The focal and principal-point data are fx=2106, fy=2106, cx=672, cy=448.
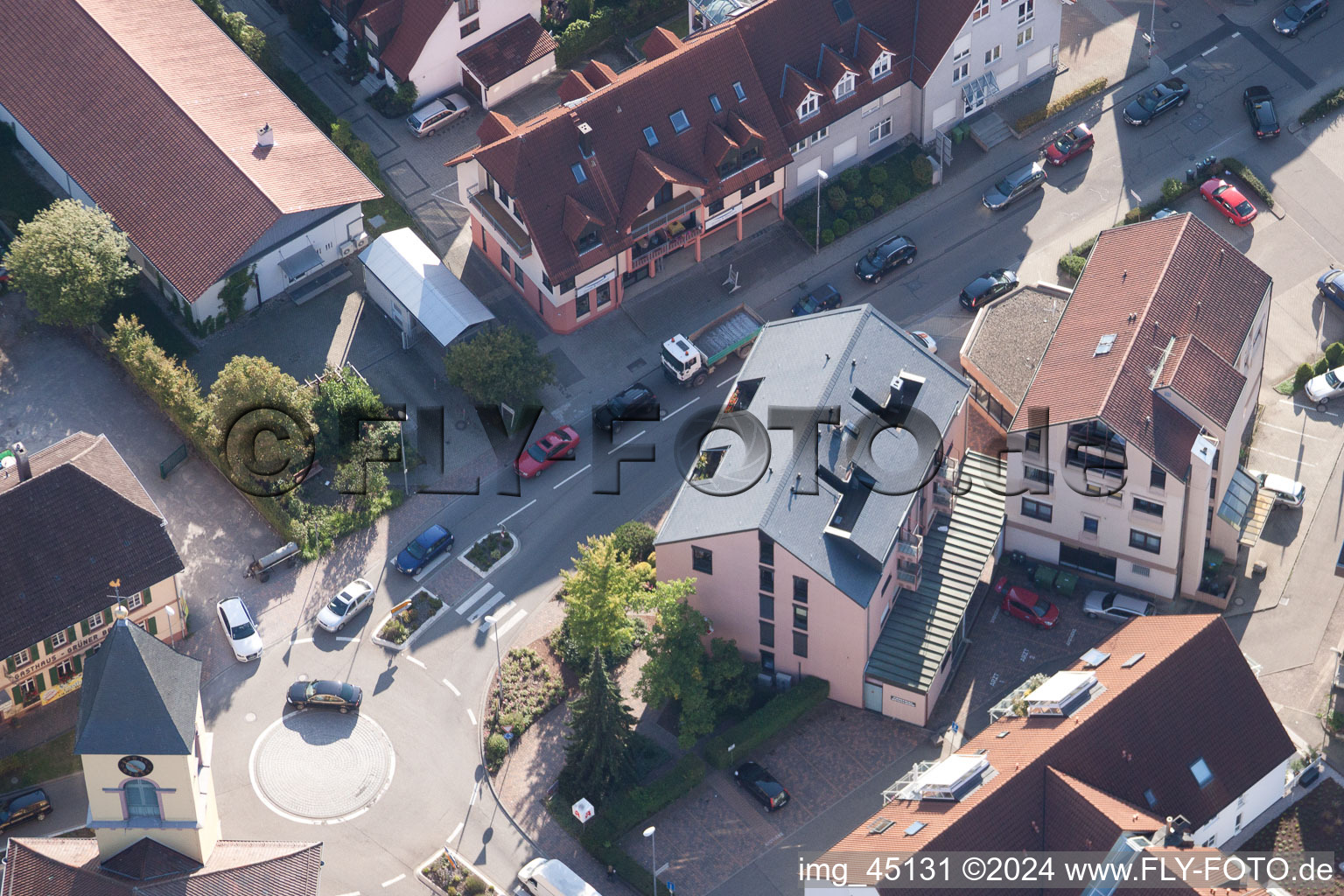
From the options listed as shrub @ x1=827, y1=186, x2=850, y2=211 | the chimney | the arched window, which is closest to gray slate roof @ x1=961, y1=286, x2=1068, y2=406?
shrub @ x1=827, y1=186, x2=850, y2=211

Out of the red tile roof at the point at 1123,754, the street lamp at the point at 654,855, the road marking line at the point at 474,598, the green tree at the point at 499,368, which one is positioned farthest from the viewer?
the green tree at the point at 499,368

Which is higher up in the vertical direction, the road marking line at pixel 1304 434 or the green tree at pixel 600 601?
the green tree at pixel 600 601

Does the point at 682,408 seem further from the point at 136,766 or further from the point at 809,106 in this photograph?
the point at 136,766

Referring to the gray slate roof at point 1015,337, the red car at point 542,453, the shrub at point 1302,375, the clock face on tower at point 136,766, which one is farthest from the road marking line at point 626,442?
the shrub at point 1302,375

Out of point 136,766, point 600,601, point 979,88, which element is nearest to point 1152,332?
point 979,88

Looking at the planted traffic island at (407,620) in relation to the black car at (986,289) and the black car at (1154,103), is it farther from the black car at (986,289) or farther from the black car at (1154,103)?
the black car at (1154,103)

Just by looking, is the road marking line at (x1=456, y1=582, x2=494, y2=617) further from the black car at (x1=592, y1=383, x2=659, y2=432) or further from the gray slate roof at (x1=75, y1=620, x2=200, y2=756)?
the gray slate roof at (x1=75, y1=620, x2=200, y2=756)
